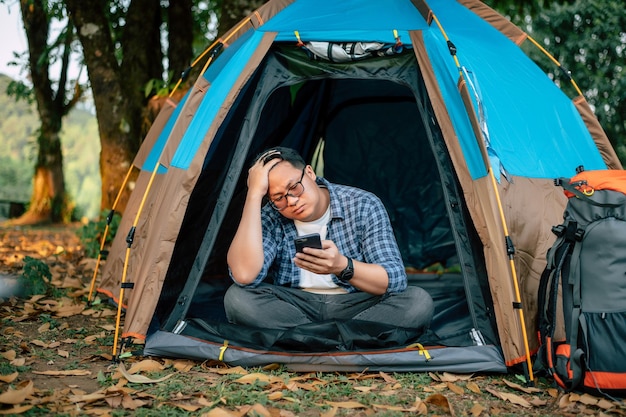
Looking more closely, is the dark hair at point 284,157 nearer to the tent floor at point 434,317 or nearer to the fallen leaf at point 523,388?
the tent floor at point 434,317

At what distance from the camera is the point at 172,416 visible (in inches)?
92.0

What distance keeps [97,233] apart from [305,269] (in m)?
3.61

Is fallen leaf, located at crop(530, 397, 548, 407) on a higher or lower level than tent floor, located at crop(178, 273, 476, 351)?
lower

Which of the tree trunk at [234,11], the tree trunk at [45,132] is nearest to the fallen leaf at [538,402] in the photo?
the tree trunk at [234,11]

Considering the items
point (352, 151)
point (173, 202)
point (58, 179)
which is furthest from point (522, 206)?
point (58, 179)

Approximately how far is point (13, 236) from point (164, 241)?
621 centimetres

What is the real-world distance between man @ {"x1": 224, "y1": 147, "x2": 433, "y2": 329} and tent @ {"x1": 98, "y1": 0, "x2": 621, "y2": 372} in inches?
5.6

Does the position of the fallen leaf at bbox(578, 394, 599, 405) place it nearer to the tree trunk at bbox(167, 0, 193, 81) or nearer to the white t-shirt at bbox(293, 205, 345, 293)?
the white t-shirt at bbox(293, 205, 345, 293)

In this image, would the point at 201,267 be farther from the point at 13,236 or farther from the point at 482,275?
the point at 13,236

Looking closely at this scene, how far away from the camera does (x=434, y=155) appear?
3309mm

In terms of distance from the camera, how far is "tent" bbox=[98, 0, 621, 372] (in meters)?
2.92

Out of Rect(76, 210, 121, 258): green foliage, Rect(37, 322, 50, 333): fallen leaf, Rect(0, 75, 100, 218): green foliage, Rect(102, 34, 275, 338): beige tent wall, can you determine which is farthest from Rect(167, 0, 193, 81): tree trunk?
Rect(0, 75, 100, 218): green foliage

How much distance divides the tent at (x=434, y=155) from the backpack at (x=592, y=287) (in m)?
0.24

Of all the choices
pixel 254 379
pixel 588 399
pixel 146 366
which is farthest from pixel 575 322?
pixel 146 366
